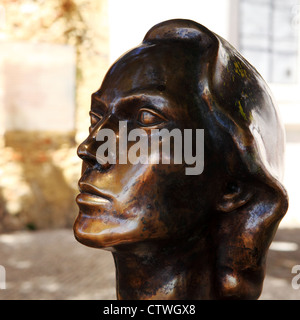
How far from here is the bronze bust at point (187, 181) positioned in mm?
981

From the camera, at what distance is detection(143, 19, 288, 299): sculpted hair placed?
997 mm

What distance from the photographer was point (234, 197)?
1041mm

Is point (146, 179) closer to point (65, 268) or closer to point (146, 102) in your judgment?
point (146, 102)

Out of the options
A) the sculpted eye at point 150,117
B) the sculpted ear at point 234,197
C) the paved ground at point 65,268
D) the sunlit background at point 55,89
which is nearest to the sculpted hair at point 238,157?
the sculpted ear at point 234,197

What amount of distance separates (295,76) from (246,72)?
557cm

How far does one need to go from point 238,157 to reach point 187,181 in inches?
5.1

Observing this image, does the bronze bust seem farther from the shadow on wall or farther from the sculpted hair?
the shadow on wall

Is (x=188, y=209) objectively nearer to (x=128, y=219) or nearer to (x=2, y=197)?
(x=128, y=219)

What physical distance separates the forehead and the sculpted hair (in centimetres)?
4

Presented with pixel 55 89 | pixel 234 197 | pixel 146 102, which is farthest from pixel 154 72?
pixel 55 89

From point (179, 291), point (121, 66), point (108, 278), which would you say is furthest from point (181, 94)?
point (108, 278)

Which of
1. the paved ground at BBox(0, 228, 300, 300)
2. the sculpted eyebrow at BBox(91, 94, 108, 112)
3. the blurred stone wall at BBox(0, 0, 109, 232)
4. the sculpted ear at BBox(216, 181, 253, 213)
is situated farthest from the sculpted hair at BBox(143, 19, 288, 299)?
the blurred stone wall at BBox(0, 0, 109, 232)

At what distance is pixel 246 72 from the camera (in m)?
1.10

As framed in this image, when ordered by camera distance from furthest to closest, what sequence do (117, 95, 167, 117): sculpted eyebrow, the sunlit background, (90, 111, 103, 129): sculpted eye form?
the sunlit background
(90, 111, 103, 129): sculpted eye
(117, 95, 167, 117): sculpted eyebrow
